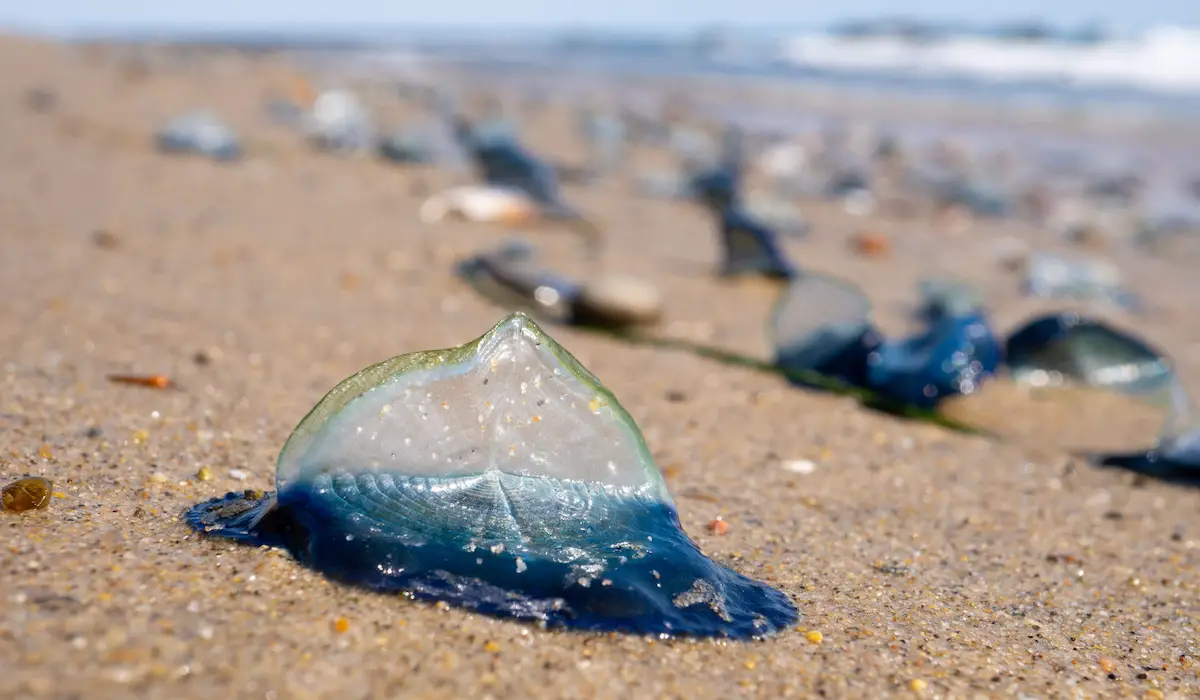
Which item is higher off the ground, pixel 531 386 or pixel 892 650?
pixel 531 386

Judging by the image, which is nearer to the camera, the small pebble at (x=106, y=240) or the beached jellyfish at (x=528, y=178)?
the small pebble at (x=106, y=240)

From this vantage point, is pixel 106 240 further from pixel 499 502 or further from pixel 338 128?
pixel 338 128

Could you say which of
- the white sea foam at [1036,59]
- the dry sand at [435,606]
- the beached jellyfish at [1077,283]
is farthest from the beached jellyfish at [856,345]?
the white sea foam at [1036,59]

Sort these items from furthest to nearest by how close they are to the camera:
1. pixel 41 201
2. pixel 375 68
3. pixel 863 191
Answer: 1. pixel 375 68
2. pixel 863 191
3. pixel 41 201

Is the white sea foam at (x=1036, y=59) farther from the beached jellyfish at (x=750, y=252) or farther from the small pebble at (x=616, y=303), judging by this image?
the small pebble at (x=616, y=303)

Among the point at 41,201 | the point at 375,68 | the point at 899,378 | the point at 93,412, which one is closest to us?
the point at 93,412

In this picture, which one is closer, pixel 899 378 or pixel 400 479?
pixel 400 479

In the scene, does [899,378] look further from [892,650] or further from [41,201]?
[41,201]

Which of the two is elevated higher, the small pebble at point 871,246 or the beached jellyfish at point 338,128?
the beached jellyfish at point 338,128

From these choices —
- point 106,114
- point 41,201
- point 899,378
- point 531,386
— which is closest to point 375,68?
point 106,114
